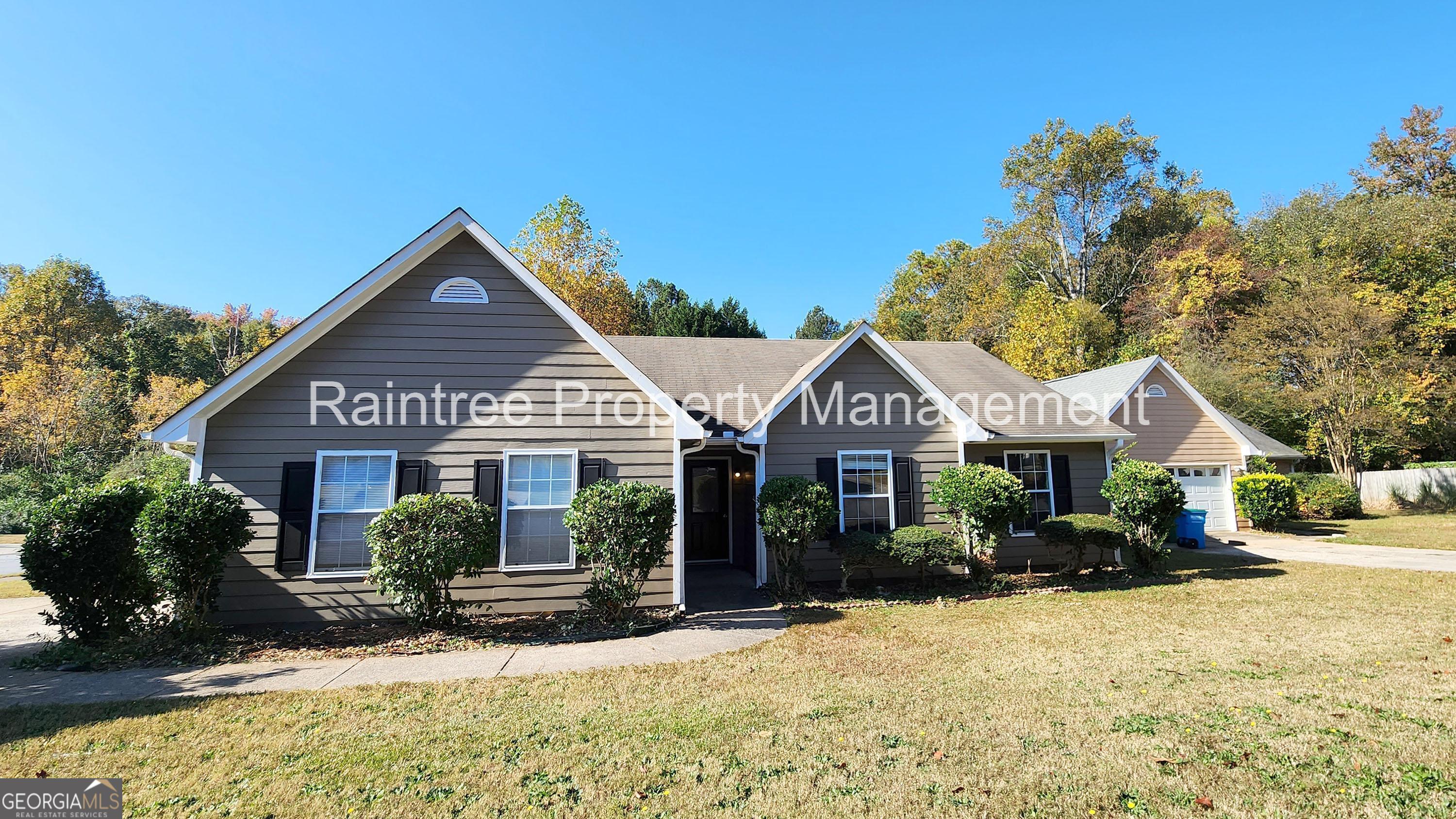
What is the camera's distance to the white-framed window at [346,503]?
8.27 meters

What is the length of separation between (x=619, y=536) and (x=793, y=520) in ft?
9.24

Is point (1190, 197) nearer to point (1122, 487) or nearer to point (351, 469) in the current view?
point (1122, 487)

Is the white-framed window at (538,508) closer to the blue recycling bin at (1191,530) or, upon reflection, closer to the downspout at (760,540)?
the downspout at (760,540)

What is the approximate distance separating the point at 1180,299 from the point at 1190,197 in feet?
35.6

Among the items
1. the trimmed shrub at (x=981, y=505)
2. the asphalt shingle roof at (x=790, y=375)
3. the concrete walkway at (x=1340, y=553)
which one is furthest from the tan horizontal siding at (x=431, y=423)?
the concrete walkway at (x=1340, y=553)

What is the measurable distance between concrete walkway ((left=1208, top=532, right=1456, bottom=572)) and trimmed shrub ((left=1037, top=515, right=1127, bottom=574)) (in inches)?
201

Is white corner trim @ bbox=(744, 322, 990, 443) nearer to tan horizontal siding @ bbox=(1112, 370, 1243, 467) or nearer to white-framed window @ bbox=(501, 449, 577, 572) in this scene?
white-framed window @ bbox=(501, 449, 577, 572)

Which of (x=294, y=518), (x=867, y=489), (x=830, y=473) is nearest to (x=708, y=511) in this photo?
(x=830, y=473)

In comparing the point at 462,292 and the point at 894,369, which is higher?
the point at 462,292

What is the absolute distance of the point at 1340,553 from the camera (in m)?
13.7

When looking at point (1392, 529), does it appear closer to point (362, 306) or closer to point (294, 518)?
point (362, 306)

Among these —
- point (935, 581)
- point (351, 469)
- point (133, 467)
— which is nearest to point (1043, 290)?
point (935, 581)

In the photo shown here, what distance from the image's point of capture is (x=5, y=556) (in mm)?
17078

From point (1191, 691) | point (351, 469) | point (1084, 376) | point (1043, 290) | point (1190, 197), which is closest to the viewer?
point (1191, 691)
